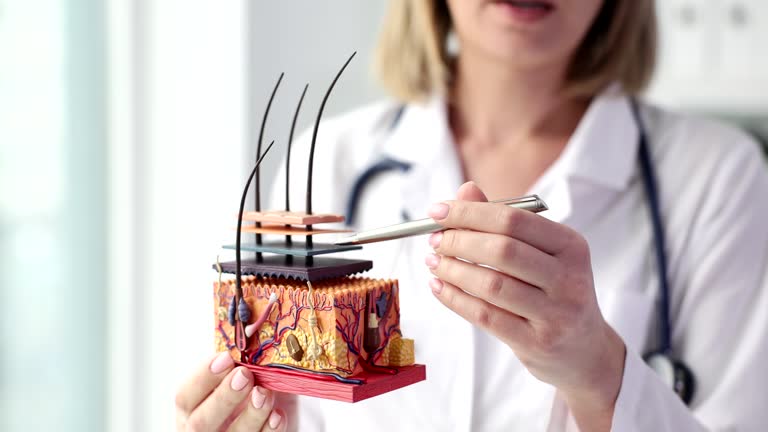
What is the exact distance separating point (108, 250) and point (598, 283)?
0.94 metres

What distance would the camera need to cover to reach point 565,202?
0.99 metres

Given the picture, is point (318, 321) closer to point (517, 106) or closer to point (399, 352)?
point (399, 352)

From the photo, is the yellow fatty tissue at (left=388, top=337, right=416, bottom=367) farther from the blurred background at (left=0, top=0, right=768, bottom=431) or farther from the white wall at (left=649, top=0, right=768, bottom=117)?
the white wall at (left=649, top=0, right=768, bottom=117)

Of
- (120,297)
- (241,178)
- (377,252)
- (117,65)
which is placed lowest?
(120,297)

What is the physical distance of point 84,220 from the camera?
1421mm

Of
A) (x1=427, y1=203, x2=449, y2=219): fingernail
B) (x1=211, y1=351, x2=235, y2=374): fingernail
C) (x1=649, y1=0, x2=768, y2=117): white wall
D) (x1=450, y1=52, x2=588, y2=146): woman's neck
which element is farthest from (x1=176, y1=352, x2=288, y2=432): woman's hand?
(x1=649, y1=0, x2=768, y2=117): white wall

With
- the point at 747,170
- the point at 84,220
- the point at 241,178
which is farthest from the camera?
the point at 241,178

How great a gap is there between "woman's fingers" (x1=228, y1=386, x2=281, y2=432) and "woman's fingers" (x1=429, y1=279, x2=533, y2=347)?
0.18 meters

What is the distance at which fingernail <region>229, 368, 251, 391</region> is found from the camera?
659 mm

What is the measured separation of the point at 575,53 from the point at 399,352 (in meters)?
0.66

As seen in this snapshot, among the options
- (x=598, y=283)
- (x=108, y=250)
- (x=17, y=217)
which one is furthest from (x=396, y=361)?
(x=108, y=250)

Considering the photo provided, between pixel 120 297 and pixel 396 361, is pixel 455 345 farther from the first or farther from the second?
pixel 120 297

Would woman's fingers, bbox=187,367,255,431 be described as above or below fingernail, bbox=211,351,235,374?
below

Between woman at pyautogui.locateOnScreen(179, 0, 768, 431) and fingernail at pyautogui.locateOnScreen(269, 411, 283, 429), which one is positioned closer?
fingernail at pyautogui.locateOnScreen(269, 411, 283, 429)
